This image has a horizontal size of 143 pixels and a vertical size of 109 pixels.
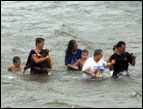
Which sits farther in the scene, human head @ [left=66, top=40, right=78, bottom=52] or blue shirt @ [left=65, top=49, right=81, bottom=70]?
blue shirt @ [left=65, top=49, right=81, bottom=70]

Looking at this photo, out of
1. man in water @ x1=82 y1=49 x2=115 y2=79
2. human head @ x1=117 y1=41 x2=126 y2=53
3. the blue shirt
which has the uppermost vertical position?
human head @ x1=117 y1=41 x2=126 y2=53

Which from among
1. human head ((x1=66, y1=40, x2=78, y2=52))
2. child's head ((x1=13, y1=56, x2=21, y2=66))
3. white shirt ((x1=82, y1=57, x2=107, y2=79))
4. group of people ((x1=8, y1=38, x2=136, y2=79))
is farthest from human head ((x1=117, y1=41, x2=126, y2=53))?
child's head ((x1=13, y1=56, x2=21, y2=66))

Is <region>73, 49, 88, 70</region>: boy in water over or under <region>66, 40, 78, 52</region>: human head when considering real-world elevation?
under

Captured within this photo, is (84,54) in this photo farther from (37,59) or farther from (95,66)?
(37,59)

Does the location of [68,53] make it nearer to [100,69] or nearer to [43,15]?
[100,69]

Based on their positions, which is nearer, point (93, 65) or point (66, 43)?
point (93, 65)

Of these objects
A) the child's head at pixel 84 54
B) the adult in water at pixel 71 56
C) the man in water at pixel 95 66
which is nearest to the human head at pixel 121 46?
the man in water at pixel 95 66

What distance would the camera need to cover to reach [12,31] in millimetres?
26000

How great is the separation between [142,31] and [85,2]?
12565 millimetres

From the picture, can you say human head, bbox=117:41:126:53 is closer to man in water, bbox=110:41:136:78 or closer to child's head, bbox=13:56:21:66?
man in water, bbox=110:41:136:78

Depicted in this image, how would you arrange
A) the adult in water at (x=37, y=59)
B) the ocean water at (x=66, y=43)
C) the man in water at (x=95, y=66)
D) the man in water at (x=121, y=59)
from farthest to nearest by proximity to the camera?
the adult in water at (x=37, y=59) → the man in water at (x=121, y=59) → the man in water at (x=95, y=66) → the ocean water at (x=66, y=43)

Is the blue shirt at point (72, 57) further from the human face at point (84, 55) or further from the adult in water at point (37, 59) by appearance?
the adult in water at point (37, 59)

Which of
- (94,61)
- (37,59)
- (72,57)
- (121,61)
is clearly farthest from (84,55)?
(37,59)

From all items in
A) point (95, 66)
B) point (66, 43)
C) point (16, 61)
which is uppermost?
point (66, 43)
